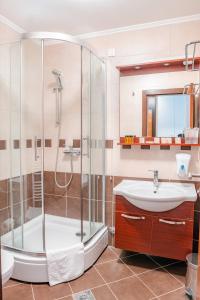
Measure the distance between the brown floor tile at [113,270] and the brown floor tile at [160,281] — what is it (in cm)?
17

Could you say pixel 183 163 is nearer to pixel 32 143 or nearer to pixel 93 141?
pixel 93 141

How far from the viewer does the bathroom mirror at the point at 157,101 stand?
7.82 feet

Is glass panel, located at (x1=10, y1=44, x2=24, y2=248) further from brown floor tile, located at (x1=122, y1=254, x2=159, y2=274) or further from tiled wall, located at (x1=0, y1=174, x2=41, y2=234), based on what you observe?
brown floor tile, located at (x1=122, y1=254, x2=159, y2=274)

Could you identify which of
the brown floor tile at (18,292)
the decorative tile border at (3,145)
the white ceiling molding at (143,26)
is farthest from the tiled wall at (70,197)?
the white ceiling molding at (143,26)

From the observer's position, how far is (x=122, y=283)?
209 centimetres

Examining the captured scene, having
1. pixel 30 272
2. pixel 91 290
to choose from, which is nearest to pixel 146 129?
pixel 91 290

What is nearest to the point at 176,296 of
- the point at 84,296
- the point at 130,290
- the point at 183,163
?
the point at 130,290

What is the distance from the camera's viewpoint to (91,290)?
199cm

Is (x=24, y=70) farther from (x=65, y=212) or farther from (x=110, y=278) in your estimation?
(x=110, y=278)

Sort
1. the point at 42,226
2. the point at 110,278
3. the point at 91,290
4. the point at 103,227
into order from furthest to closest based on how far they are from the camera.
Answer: the point at 103,227, the point at 42,226, the point at 110,278, the point at 91,290

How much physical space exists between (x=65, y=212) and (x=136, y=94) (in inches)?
64.5

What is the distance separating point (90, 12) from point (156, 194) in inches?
75.8

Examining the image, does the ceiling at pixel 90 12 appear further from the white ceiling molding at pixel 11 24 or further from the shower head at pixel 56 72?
the shower head at pixel 56 72

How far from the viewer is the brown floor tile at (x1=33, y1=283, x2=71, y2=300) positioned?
1.90m
